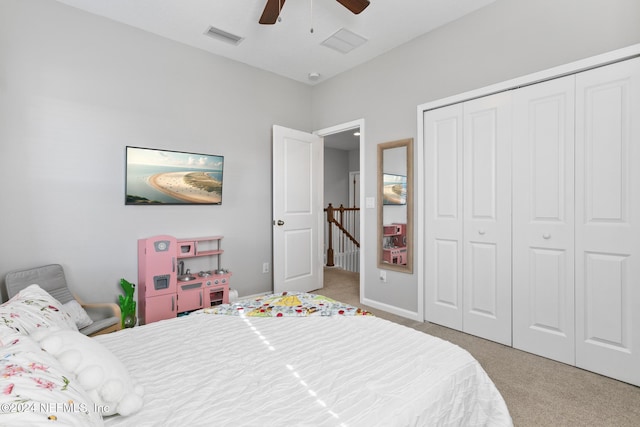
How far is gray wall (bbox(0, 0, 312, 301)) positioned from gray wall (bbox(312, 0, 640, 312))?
1.42 meters

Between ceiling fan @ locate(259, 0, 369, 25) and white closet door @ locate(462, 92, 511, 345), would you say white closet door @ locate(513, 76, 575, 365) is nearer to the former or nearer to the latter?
white closet door @ locate(462, 92, 511, 345)

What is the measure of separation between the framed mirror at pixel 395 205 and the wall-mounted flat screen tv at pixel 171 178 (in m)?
1.89

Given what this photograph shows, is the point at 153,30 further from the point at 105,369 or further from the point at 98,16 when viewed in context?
the point at 105,369

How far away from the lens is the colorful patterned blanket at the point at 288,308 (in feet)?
6.33

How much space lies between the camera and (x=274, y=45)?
340 cm

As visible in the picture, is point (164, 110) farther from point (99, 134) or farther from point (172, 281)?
point (172, 281)

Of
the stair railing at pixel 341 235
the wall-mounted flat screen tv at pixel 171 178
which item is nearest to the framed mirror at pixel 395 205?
the wall-mounted flat screen tv at pixel 171 178

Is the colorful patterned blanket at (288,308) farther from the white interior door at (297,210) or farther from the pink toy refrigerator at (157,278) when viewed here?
the white interior door at (297,210)

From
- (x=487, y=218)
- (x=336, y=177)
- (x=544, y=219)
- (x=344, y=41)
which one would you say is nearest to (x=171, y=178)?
(x=344, y=41)

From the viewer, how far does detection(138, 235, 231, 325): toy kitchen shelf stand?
2953 millimetres

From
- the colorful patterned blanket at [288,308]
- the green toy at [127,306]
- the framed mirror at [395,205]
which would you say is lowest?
the green toy at [127,306]

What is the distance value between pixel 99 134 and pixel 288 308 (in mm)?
2410

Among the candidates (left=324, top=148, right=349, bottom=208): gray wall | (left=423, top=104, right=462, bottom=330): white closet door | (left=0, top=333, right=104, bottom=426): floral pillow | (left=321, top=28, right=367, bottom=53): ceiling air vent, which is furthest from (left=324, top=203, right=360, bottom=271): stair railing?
(left=0, top=333, right=104, bottom=426): floral pillow

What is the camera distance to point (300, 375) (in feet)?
4.03
